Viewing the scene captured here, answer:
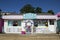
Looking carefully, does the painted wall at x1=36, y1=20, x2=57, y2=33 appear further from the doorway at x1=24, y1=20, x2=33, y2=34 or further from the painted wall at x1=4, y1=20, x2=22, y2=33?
the painted wall at x1=4, y1=20, x2=22, y2=33

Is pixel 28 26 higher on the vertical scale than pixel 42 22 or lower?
lower

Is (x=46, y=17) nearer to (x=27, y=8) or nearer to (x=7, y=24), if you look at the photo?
(x=7, y=24)

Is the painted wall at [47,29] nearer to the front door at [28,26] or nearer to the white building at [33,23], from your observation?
the white building at [33,23]

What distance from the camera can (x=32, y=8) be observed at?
77.6 metres

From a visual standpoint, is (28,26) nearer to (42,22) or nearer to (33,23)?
(33,23)

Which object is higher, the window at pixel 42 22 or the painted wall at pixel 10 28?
the window at pixel 42 22

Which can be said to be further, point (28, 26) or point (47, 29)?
point (47, 29)

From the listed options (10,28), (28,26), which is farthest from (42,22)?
(10,28)

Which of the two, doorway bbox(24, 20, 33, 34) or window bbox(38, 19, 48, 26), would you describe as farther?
window bbox(38, 19, 48, 26)

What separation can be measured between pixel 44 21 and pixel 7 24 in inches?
232

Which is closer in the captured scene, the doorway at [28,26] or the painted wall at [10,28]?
the doorway at [28,26]

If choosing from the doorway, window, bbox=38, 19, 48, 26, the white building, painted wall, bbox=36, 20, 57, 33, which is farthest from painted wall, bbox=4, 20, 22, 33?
window, bbox=38, 19, 48, 26

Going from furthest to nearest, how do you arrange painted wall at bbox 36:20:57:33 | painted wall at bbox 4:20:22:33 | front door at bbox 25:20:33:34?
painted wall at bbox 4:20:22:33, painted wall at bbox 36:20:57:33, front door at bbox 25:20:33:34

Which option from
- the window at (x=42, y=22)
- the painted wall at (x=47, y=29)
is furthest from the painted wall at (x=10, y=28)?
the window at (x=42, y=22)
